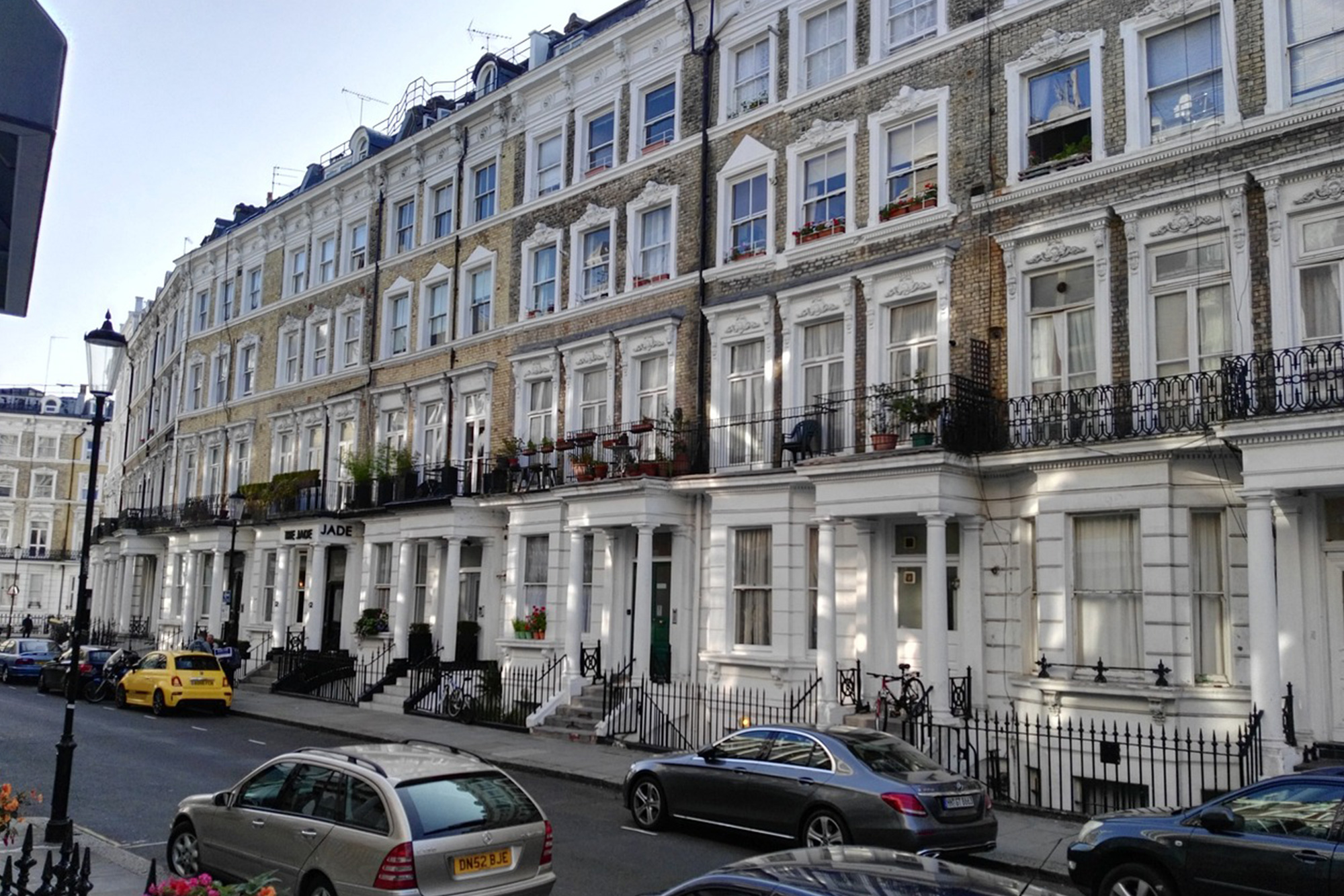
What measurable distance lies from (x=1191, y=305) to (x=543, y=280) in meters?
16.2

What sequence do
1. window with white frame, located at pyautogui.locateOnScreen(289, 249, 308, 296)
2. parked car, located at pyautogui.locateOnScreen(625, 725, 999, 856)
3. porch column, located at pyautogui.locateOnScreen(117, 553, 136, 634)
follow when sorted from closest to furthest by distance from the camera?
parked car, located at pyautogui.locateOnScreen(625, 725, 999, 856)
window with white frame, located at pyautogui.locateOnScreen(289, 249, 308, 296)
porch column, located at pyautogui.locateOnScreen(117, 553, 136, 634)

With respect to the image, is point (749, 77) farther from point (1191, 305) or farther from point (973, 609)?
point (973, 609)

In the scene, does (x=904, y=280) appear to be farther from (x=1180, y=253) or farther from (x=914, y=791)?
(x=914, y=791)

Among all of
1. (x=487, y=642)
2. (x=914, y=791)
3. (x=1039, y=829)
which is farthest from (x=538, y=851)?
(x=487, y=642)

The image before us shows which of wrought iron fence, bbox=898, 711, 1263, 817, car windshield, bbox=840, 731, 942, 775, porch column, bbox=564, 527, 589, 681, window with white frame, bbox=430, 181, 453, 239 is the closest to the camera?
car windshield, bbox=840, 731, 942, 775

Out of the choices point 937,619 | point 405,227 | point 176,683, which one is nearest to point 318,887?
point 937,619

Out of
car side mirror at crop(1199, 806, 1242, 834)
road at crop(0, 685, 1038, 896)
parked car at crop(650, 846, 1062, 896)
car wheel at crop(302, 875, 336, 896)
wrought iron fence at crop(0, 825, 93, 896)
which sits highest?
parked car at crop(650, 846, 1062, 896)

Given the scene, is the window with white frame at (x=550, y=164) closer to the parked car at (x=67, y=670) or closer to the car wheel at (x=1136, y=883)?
the parked car at (x=67, y=670)

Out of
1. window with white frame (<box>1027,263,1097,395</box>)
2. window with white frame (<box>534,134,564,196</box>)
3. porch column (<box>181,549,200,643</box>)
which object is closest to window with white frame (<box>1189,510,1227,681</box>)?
window with white frame (<box>1027,263,1097,395</box>)

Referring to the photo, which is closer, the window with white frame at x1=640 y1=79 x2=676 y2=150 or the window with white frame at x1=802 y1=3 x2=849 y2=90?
the window with white frame at x1=802 y1=3 x2=849 y2=90

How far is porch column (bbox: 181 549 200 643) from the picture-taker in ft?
131

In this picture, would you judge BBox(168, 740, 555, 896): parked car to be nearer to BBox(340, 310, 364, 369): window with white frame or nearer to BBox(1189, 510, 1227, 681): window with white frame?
BBox(1189, 510, 1227, 681): window with white frame

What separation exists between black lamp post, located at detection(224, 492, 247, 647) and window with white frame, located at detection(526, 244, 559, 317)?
42.6ft

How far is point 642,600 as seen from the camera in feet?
75.4
